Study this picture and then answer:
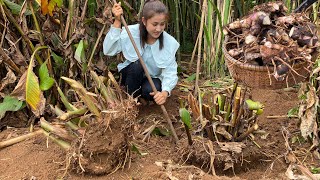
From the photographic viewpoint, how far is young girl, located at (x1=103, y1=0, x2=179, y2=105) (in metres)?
2.72

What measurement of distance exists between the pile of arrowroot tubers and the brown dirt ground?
0.33 m

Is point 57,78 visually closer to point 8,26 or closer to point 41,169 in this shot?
point 8,26

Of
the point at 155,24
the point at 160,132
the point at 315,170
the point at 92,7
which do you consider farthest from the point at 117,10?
the point at 315,170

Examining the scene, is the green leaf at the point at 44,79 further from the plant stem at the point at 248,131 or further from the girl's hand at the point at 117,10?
the plant stem at the point at 248,131

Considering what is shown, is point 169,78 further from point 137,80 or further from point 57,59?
point 57,59

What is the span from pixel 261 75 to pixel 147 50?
0.66 m

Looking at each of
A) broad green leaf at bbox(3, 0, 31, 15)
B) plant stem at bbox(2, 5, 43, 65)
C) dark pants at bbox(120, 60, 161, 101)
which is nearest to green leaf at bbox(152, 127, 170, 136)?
dark pants at bbox(120, 60, 161, 101)

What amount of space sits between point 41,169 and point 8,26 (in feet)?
2.70

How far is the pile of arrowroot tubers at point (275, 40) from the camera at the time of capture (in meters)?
2.46

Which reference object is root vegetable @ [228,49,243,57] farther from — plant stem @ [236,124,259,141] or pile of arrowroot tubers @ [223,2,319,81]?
plant stem @ [236,124,259,141]

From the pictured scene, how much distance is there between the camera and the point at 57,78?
9.34ft

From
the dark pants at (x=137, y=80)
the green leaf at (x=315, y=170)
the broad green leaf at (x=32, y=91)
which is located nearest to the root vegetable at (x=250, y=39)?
the dark pants at (x=137, y=80)

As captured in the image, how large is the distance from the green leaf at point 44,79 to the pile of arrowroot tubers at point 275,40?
892 mm

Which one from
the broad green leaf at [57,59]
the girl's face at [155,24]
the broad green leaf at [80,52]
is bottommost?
the broad green leaf at [57,59]
